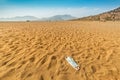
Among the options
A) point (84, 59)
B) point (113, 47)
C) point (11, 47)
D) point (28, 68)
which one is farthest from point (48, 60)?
point (113, 47)

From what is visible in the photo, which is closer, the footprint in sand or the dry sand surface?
the dry sand surface

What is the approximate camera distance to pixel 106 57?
612cm

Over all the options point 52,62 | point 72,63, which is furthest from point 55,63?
point 72,63

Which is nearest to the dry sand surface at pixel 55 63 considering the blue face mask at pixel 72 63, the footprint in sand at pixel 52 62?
the footprint in sand at pixel 52 62

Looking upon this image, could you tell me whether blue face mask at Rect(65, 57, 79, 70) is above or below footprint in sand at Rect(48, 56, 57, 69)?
below

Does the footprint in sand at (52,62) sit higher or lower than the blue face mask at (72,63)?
higher

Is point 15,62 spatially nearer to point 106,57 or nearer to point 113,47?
→ point 106,57

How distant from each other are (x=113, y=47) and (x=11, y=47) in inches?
186

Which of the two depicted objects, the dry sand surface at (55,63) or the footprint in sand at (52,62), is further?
the footprint in sand at (52,62)

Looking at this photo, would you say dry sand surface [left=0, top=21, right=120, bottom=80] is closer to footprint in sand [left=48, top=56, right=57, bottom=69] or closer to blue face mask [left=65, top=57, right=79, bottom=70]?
footprint in sand [left=48, top=56, right=57, bottom=69]

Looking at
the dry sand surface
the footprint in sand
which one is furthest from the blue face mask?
the footprint in sand

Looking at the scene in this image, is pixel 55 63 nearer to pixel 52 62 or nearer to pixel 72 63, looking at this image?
pixel 52 62

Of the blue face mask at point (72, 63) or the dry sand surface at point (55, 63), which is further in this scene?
the blue face mask at point (72, 63)

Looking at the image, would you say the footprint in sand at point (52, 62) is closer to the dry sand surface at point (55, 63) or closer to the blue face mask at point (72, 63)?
the dry sand surface at point (55, 63)
